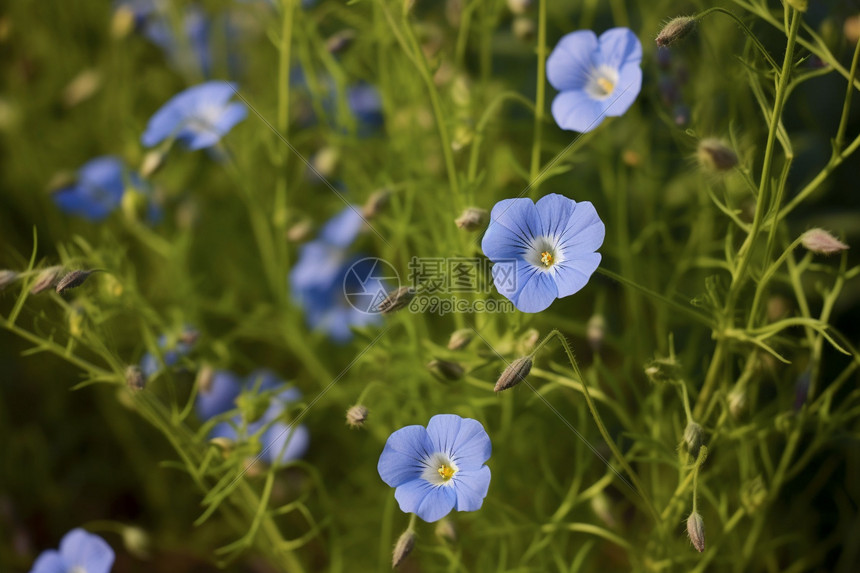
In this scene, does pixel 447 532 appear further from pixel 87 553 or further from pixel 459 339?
pixel 87 553

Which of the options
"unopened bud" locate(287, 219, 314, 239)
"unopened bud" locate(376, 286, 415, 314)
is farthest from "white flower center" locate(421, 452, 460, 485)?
"unopened bud" locate(287, 219, 314, 239)

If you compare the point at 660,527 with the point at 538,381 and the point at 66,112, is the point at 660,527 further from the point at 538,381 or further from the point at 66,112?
the point at 66,112

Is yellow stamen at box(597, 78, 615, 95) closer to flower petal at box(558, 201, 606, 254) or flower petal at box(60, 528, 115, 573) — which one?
flower petal at box(558, 201, 606, 254)

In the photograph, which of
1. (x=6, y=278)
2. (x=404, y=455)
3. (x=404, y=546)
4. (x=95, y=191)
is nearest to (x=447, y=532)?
(x=404, y=546)

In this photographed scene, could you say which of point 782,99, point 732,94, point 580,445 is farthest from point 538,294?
point 732,94

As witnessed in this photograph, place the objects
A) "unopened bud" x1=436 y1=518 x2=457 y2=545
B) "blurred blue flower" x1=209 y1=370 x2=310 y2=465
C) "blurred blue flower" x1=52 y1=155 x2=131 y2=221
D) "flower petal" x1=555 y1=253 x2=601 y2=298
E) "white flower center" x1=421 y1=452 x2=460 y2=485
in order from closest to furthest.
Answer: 1. "flower petal" x1=555 y1=253 x2=601 y2=298
2. "white flower center" x1=421 y1=452 x2=460 y2=485
3. "unopened bud" x1=436 y1=518 x2=457 y2=545
4. "blurred blue flower" x1=209 y1=370 x2=310 y2=465
5. "blurred blue flower" x1=52 y1=155 x2=131 y2=221
